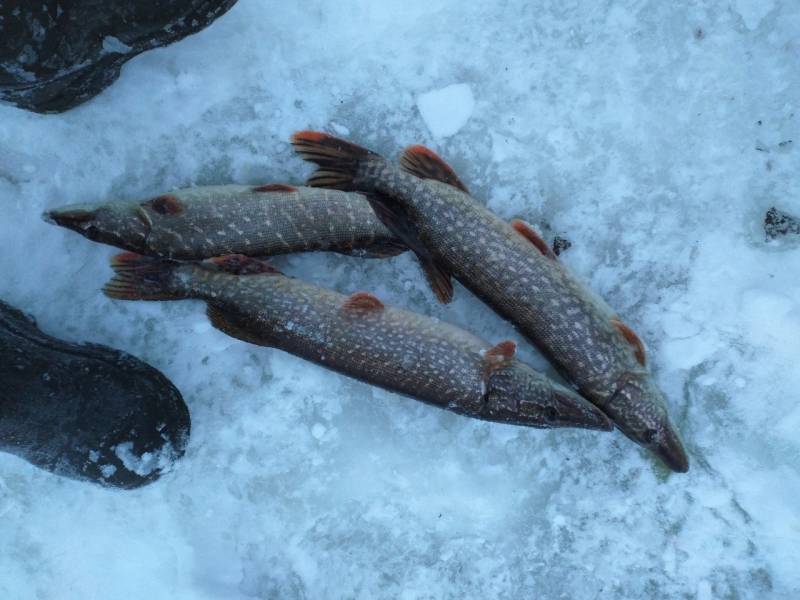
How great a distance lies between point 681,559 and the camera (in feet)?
7.87

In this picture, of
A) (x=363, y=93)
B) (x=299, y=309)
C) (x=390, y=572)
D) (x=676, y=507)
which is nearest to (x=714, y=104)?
(x=363, y=93)

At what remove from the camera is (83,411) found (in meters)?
2.22

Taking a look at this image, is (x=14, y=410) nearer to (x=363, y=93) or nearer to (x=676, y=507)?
(x=363, y=93)

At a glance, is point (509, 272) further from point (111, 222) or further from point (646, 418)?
point (111, 222)

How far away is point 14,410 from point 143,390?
41 cm

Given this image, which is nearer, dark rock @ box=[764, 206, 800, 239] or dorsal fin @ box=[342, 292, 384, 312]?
dorsal fin @ box=[342, 292, 384, 312]

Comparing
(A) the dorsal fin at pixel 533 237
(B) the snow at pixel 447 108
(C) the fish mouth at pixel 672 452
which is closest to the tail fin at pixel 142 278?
(B) the snow at pixel 447 108

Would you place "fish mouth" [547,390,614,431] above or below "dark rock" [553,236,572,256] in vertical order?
below

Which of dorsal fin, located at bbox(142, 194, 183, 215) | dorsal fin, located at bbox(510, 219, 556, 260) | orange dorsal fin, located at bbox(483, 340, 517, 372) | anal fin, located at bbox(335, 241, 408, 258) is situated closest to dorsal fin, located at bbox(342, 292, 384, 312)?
anal fin, located at bbox(335, 241, 408, 258)

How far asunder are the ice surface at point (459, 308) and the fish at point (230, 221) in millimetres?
201

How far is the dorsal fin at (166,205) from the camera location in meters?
2.19

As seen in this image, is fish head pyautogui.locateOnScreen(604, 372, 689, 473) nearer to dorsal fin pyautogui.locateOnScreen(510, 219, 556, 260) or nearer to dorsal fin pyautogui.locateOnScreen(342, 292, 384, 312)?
dorsal fin pyautogui.locateOnScreen(510, 219, 556, 260)

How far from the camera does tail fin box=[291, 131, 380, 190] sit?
2.21 meters

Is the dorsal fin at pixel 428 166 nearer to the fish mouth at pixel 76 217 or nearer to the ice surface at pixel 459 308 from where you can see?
the ice surface at pixel 459 308
